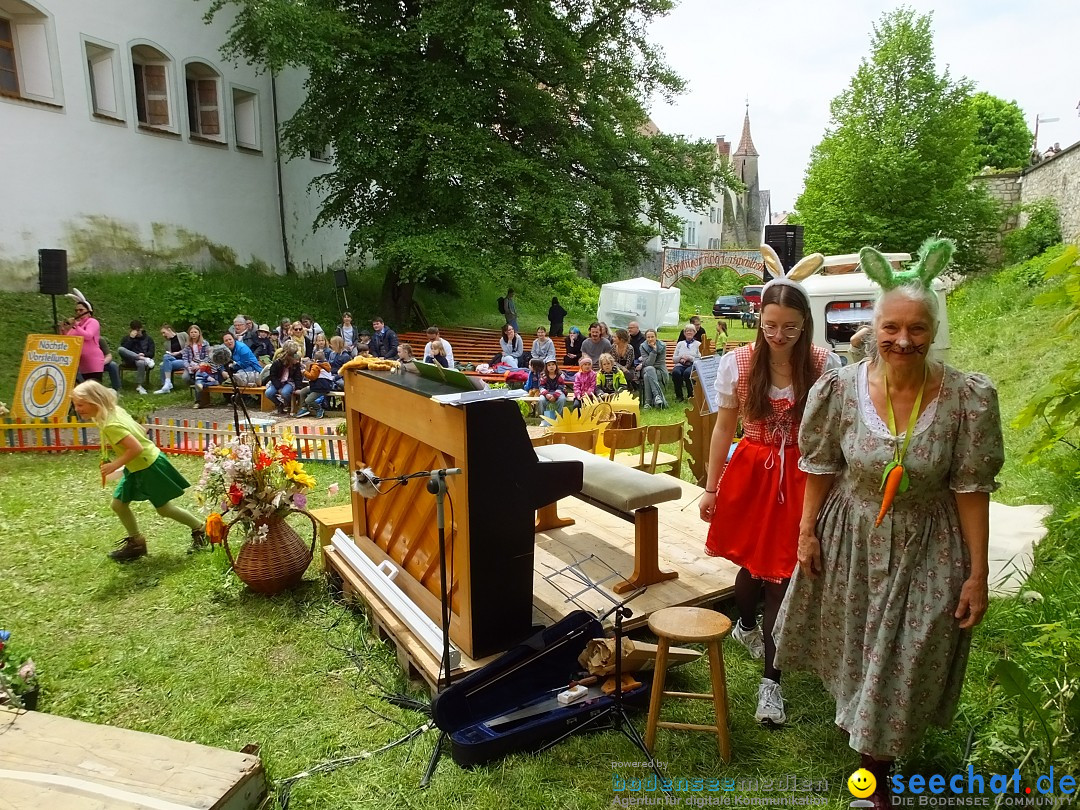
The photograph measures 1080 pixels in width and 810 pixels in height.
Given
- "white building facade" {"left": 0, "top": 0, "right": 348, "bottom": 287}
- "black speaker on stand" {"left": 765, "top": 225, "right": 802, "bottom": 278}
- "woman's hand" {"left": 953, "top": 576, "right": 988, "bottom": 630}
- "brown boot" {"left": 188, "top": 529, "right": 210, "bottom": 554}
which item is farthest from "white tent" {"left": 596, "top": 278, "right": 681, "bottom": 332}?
"woman's hand" {"left": 953, "top": 576, "right": 988, "bottom": 630}

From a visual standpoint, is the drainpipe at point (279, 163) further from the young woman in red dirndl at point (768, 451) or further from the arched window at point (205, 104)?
the young woman in red dirndl at point (768, 451)

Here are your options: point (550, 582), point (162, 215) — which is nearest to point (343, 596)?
point (550, 582)

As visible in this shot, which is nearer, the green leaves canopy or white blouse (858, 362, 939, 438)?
white blouse (858, 362, 939, 438)

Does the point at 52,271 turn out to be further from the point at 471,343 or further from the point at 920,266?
the point at 920,266

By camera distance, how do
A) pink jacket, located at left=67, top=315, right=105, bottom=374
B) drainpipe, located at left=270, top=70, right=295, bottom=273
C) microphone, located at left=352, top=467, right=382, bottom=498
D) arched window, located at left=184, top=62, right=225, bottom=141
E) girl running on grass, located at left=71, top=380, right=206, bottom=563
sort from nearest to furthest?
microphone, located at left=352, top=467, right=382, bottom=498
girl running on grass, located at left=71, top=380, right=206, bottom=563
pink jacket, located at left=67, top=315, right=105, bottom=374
arched window, located at left=184, top=62, right=225, bottom=141
drainpipe, located at left=270, top=70, right=295, bottom=273

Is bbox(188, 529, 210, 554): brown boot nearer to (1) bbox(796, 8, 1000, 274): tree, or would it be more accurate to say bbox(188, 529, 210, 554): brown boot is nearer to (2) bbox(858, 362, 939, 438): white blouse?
(2) bbox(858, 362, 939, 438): white blouse

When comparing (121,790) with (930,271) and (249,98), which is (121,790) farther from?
(249,98)

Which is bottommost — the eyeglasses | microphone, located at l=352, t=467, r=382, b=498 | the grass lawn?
the grass lawn

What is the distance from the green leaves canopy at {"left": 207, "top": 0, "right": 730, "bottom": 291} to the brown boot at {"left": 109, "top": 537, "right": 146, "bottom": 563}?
11275 millimetres

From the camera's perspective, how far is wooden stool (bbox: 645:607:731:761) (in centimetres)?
271

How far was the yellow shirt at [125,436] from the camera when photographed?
5078 millimetres

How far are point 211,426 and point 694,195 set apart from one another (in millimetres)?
13679

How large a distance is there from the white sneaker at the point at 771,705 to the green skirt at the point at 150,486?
4550mm

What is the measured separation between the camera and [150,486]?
17.4 feet
